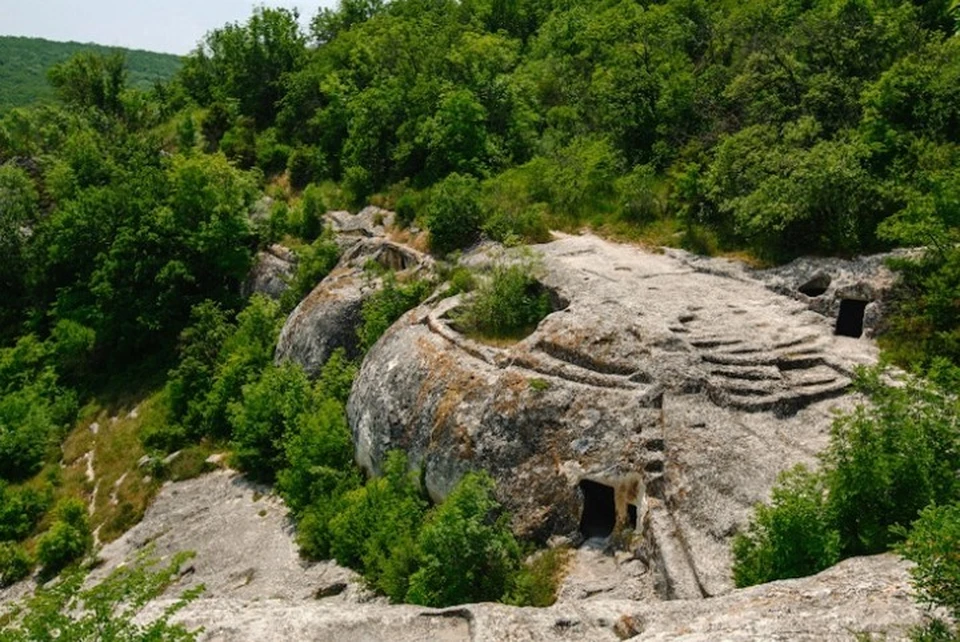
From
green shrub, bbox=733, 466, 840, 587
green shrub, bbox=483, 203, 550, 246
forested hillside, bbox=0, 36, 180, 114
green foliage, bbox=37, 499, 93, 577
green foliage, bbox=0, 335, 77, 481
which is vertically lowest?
green foliage, bbox=37, 499, 93, 577

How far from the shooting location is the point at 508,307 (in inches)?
866

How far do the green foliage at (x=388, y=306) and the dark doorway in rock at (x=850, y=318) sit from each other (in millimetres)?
12831

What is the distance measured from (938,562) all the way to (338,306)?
2181cm

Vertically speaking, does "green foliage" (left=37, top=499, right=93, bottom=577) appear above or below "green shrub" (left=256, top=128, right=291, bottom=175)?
below

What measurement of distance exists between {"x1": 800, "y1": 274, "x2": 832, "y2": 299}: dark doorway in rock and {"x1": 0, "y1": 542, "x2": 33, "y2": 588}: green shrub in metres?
25.9

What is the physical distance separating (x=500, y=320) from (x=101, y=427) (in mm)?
20996

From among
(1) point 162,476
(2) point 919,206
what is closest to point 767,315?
(2) point 919,206

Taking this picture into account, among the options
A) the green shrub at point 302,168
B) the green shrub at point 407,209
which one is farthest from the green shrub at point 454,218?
the green shrub at point 302,168

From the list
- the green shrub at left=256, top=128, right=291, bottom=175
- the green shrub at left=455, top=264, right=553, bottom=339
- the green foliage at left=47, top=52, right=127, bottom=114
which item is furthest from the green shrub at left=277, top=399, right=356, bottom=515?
the green foliage at left=47, top=52, right=127, bottom=114

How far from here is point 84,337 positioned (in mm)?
35594

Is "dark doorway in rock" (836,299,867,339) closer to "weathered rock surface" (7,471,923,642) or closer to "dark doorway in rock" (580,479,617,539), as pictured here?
"dark doorway in rock" (580,479,617,539)

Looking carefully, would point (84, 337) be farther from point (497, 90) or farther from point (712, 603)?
point (712, 603)

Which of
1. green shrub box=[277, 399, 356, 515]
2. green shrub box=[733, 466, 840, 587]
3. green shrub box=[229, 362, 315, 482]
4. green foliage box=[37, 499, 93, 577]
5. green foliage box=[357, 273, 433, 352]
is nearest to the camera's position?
green shrub box=[733, 466, 840, 587]

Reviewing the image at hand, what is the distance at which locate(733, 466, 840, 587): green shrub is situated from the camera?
11586 mm
